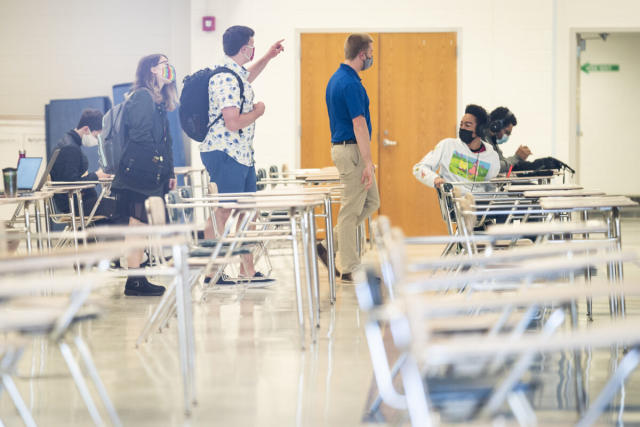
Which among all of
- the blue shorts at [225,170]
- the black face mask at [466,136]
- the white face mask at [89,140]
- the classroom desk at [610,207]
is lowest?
the classroom desk at [610,207]

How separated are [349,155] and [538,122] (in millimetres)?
4495

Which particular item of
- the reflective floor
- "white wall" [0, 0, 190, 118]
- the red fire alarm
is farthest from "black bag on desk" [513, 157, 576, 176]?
"white wall" [0, 0, 190, 118]

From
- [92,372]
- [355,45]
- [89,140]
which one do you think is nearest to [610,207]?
[92,372]

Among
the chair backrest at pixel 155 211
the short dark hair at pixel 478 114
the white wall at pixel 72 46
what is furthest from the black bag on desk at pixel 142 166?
the white wall at pixel 72 46

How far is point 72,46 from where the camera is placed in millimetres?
10570

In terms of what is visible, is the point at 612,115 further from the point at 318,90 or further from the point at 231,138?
the point at 231,138

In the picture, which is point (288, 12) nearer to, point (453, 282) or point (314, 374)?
point (314, 374)

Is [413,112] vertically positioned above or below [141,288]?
above

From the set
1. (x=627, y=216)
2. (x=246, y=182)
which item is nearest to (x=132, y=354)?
(x=246, y=182)

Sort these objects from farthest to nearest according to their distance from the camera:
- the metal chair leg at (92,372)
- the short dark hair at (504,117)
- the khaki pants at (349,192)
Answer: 1. the short dark hair at (504,117)
2. the khaki pants at (349,192)
3. the metal chair leg at (92,372)

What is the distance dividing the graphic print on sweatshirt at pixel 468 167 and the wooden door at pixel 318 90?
385 centimetres

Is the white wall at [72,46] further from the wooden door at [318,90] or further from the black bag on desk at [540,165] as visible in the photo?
the black bag on desk at [540,165]

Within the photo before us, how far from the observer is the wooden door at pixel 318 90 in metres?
9.52

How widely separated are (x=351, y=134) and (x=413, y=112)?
13.1 feet
